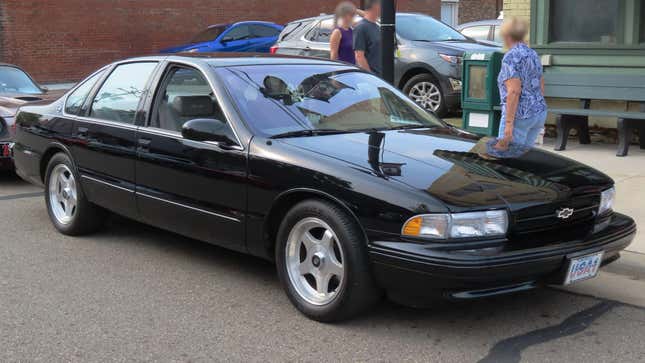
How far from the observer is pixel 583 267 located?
4.18 meters

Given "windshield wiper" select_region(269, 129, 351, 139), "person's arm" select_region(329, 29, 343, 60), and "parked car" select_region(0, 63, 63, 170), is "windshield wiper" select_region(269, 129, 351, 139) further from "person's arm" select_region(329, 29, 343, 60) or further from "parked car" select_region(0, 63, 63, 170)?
"parked car" select_region(0, 63, 63, 170)

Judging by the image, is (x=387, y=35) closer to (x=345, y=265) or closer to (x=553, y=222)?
(x=553, y=222)

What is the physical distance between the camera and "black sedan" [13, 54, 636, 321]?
3.93m

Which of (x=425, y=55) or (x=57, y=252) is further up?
(x=425, y=55)

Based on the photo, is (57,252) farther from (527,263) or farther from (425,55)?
(425,55)

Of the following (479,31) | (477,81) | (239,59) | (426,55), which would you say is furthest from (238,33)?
(239,59)

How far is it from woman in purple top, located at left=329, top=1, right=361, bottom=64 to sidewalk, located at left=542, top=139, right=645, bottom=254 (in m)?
2.93

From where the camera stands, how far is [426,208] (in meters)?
3.89

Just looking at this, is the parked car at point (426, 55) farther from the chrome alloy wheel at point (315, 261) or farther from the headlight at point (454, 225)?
the headlight at point (454, 225)

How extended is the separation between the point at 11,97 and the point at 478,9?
25.8 metres

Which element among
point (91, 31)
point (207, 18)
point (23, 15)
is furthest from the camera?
point (207, 18)

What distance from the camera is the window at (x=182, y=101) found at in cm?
516

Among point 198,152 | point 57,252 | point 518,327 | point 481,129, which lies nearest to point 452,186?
point 518,327

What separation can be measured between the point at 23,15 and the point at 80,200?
16303 millimetres
